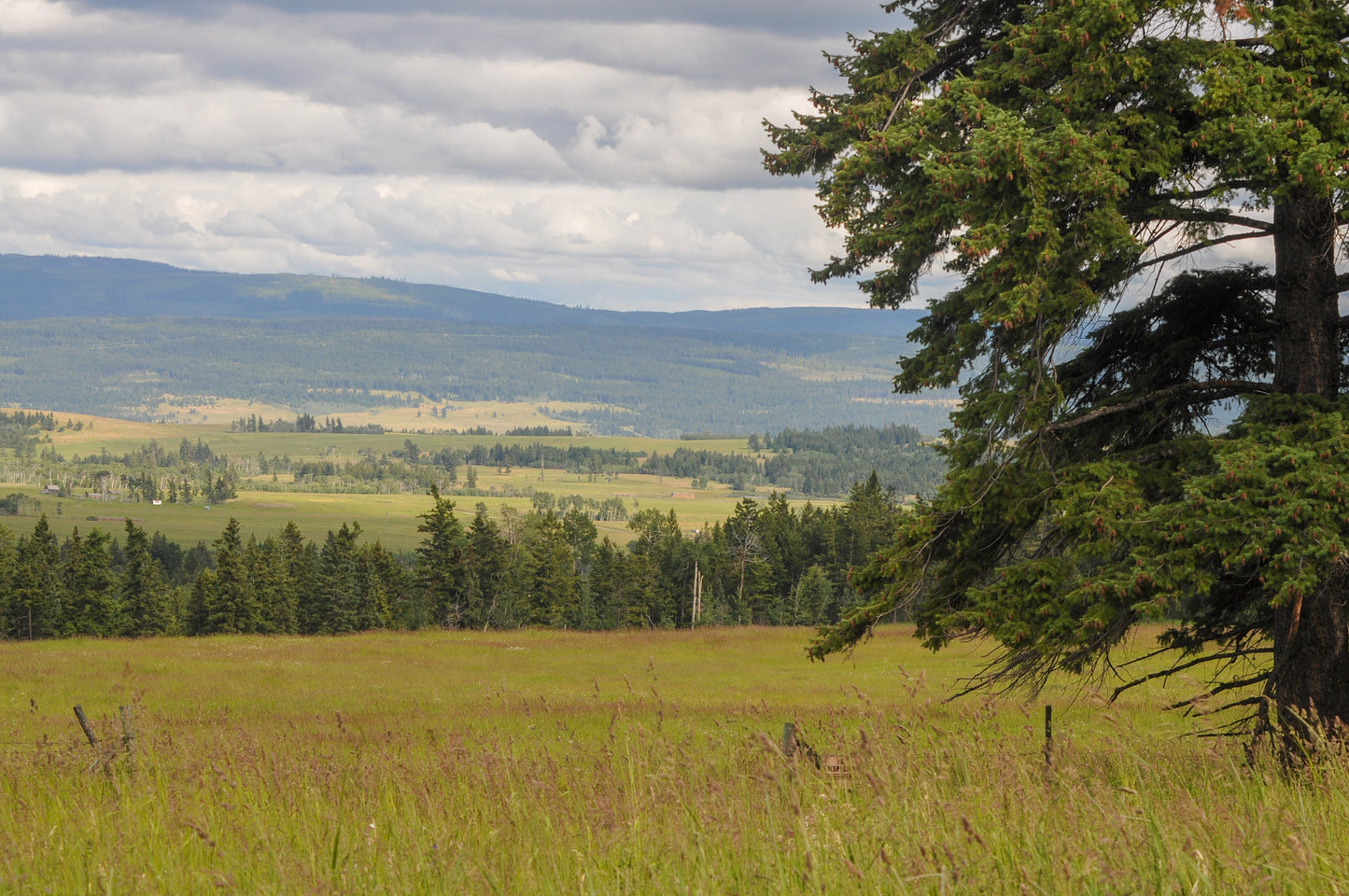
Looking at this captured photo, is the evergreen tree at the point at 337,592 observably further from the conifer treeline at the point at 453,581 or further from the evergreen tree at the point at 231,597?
the evergreen tree at the point at 231,597

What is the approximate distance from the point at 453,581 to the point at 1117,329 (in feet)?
239

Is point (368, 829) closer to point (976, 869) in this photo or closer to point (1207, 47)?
point (976, 869)

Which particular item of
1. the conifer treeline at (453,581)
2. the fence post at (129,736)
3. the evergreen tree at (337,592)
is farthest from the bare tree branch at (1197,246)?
the evergreen tree at (337,592)

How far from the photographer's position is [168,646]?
45.4 metres

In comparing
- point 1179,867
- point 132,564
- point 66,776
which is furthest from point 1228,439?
point 132,564

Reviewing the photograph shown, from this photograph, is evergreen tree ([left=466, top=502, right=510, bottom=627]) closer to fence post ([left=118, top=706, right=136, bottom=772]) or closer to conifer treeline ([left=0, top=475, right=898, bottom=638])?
conifer treeline ([left=0, top=475, right=898, bottom=638])

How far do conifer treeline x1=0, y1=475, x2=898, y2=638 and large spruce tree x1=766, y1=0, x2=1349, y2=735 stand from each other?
67.8 meters

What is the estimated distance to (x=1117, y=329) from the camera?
1149 cm

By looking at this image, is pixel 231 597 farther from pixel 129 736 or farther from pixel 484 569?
pixel 129 736

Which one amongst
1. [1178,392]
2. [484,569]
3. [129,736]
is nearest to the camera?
[129,736]

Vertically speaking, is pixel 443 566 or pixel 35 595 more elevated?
pixel 443 566

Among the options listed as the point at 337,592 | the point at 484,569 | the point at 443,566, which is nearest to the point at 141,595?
the point at 337,592

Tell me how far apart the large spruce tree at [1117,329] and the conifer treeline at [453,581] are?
67.8m

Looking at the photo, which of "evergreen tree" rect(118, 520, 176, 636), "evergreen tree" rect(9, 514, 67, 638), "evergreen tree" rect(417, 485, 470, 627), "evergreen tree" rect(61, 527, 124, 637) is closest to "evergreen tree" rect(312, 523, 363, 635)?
"evergreen tree" rect(417, 485, 470, 627)
